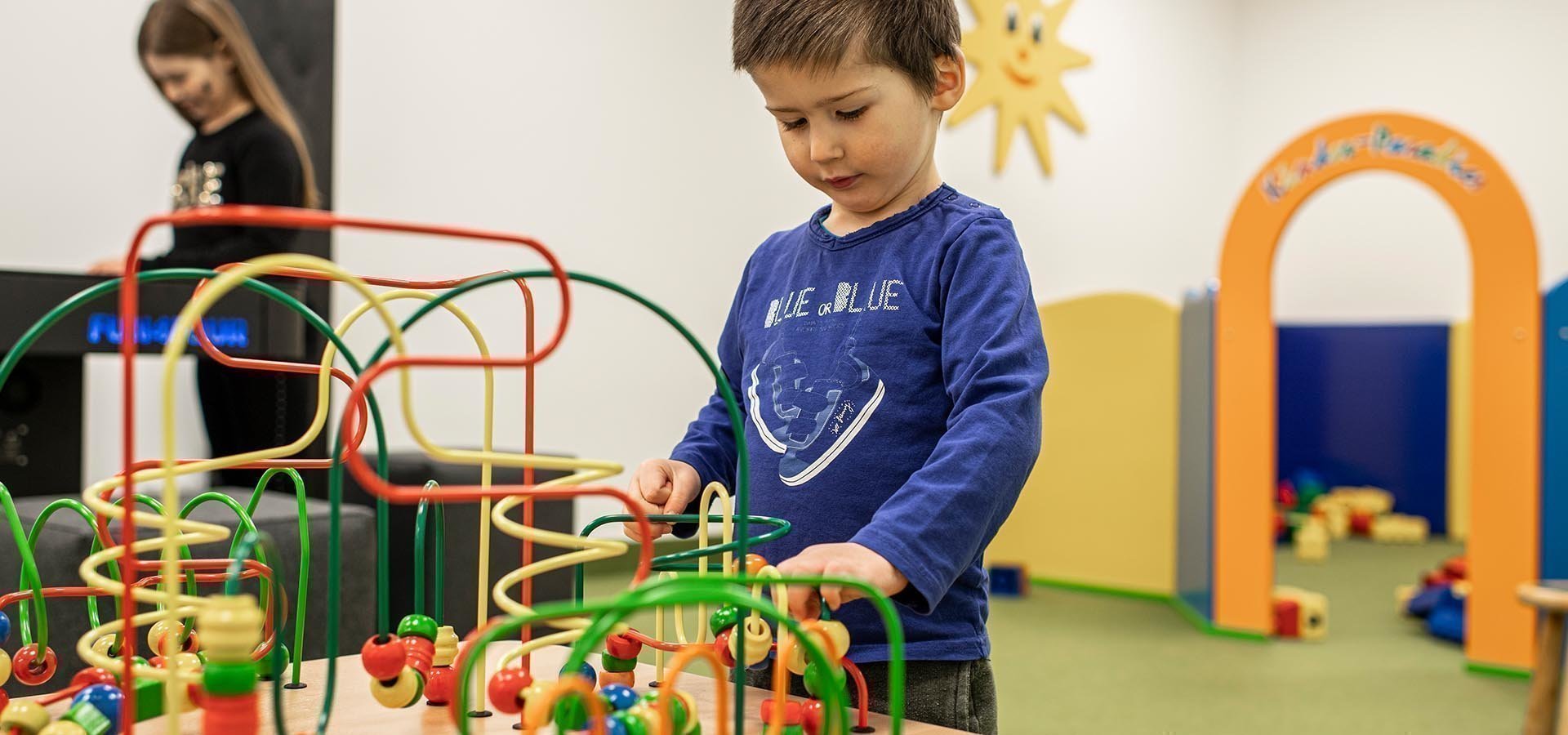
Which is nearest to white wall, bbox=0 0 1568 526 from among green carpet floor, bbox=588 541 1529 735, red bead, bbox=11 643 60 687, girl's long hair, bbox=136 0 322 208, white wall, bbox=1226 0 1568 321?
white wall, bbox=1226 0 1568 321

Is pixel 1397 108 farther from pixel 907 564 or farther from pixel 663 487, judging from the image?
pixel 907 564

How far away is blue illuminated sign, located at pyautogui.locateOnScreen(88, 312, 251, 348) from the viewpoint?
5.90ft

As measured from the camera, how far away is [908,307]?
2.82 ft

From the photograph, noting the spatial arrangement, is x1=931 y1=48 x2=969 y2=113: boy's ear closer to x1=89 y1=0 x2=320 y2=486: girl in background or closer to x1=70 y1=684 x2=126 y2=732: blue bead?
x1=70 y1=684 x2=126 y2=732: blue bead

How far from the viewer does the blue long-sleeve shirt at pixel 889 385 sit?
752mm

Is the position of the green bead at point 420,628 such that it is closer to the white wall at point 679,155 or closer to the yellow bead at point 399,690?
the yellow bead at point 399,690

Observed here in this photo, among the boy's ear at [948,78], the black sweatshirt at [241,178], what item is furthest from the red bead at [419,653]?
the black sweatshirt at [241,178]

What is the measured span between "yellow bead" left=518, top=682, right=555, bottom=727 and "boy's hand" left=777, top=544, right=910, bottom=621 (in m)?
0.12

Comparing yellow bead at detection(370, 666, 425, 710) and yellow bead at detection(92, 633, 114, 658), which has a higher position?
yellow bead at detection(370, 666, 425, 710)

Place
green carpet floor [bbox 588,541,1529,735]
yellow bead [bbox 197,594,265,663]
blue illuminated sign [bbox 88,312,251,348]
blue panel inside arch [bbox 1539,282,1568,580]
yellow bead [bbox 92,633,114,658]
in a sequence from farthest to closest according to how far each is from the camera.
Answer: blue panel inside arch [bbox 1539,282,1568,580], green carpet floor [bbox 588,541,1529,735], blue illuminated sign [bbox 88,312,251,348], yellow bead [bbox 92,633,114,658], yellow bead [bbox 197,594,265,663]

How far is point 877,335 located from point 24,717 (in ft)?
1.69

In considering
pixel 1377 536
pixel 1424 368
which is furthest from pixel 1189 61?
pixel 1377 536

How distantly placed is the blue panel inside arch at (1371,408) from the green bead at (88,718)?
4920mm

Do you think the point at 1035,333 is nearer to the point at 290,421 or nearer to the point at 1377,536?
the point at 290,421
